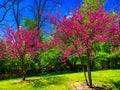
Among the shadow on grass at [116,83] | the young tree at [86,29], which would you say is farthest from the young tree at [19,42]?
the shadow on grass at [116,83]

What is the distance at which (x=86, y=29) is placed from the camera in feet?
41.9

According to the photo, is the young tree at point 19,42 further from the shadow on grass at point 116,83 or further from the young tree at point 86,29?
the shadow on grass at point 116,83

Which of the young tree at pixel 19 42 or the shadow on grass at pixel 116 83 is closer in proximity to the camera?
the shadow on grass at pixel 116 83

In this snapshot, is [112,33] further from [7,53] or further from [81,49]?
[7,53]

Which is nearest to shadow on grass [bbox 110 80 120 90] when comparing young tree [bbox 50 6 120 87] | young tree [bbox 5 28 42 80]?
young tree [bbox 50 6 120 87]

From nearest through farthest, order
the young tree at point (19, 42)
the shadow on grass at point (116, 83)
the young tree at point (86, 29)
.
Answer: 1. the young tree at point (86, 29)
2. the shadow on grass at point (116, 83)
3. the young tree at point (19, 42)

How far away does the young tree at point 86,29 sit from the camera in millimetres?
12594

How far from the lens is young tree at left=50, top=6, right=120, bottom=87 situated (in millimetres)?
12594

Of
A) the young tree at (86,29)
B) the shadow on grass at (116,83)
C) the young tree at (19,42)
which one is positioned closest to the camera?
the young tree at (86,29)

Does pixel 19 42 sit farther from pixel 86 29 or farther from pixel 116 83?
pixel 116 83

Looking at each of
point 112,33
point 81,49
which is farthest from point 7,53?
point 112,33

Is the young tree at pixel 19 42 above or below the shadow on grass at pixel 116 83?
above

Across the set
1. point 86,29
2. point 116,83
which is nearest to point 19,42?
point 86,29

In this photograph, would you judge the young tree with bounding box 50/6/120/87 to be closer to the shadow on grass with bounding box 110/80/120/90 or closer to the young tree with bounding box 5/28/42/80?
the shadow on grass with bounding box 110/80/120/90
